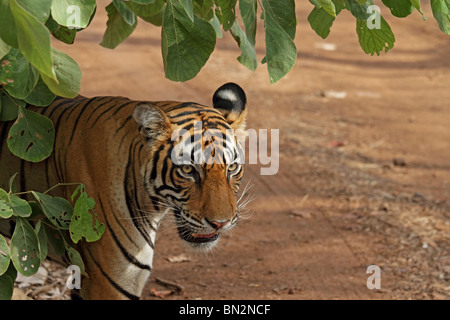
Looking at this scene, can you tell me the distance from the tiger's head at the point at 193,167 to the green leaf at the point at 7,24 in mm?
1327

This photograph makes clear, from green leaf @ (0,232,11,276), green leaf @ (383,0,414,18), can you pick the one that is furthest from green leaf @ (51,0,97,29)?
green leaf @ (383,0,414,18)

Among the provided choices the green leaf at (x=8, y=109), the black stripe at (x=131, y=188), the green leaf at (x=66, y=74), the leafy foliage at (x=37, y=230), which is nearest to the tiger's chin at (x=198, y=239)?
the black stripe at (x=131, y=188)

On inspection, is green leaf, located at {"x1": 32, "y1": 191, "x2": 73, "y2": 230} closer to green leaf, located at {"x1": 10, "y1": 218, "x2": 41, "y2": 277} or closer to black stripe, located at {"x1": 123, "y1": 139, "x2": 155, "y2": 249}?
green leaf, located at {"x1": 10, "y1": 218, "x2": 41, "y2": 277}

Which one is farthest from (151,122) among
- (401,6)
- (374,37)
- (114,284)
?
(401,6)

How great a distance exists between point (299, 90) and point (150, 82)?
6.62 feet

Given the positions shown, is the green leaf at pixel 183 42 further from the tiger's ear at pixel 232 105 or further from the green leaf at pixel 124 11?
the tiger's ear at pixel 232 105

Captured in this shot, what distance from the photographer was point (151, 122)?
333cm

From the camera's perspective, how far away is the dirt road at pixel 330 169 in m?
5.30

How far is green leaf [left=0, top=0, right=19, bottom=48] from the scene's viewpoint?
196 cm

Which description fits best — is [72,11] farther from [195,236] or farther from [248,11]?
[195,236]

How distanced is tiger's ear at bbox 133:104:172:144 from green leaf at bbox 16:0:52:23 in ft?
4.27

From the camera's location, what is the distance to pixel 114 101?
3730mm

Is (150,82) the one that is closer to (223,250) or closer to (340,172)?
(340,172)

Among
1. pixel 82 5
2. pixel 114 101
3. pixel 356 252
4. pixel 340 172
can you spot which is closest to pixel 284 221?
pixel 356 252
